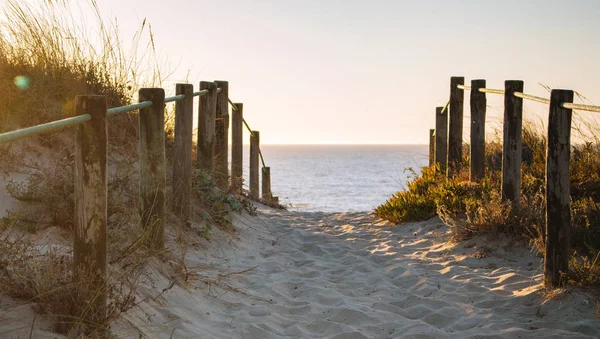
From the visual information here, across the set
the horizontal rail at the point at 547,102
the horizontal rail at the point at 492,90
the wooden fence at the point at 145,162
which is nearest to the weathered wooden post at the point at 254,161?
the wooden fence at the point at 145,162

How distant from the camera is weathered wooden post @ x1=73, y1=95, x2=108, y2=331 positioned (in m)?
3.19

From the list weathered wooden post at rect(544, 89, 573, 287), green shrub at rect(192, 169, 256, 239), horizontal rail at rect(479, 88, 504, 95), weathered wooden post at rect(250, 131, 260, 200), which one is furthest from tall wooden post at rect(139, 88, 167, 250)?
weathered wooden post at rect(250, 131, 260, 200)

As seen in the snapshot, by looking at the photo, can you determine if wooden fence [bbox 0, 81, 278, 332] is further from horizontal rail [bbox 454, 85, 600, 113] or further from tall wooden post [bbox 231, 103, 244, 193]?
horizontal rail [bbox 454, 85, 600, 113]

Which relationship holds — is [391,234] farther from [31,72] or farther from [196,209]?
[31,72]

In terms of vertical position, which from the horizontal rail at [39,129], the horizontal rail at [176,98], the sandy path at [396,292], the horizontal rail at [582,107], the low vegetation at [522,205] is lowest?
the sandy path at [396,292]

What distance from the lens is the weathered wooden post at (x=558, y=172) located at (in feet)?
15.0

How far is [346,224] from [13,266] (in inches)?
243

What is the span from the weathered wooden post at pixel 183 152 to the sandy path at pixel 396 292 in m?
0.77

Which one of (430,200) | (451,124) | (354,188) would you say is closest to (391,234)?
(430,200)

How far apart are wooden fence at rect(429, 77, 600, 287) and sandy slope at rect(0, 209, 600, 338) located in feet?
1.35

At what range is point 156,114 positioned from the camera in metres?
4.83

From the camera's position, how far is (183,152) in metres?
6.17

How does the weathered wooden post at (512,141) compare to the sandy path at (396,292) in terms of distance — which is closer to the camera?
the sandy path at (396,292)

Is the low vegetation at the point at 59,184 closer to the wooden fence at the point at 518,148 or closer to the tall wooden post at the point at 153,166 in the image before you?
the tall wooden post at the point at 153,166
